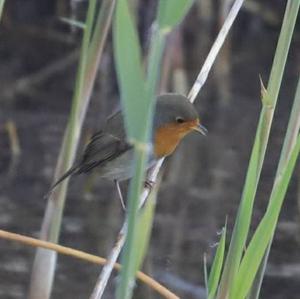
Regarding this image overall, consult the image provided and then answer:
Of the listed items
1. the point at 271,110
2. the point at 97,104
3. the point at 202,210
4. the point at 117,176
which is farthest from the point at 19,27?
the point at 271,110

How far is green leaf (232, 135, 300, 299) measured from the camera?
8.76ft

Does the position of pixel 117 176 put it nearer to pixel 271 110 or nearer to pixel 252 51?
pixel 271 110

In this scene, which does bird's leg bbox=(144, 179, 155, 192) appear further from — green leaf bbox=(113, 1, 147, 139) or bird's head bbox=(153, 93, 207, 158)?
green leaf bbox=(113, 1, 147, 139)

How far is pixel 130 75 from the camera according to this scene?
6.97ft

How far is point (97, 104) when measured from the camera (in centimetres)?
743

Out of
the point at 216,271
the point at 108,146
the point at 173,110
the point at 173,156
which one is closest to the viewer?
the point at 216,271

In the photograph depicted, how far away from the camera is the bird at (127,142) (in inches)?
154

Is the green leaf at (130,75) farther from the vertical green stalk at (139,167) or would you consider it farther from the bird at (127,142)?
the bird at (127,142)

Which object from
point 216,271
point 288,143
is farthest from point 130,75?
point 288,143

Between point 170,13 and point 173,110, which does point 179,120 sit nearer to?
point 173,110

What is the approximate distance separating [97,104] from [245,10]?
1.50 metres

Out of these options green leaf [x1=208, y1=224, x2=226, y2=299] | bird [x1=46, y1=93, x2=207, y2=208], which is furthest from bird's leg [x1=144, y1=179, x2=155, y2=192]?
green leaf [x1=208, y1=224, x2=226, y2=299]

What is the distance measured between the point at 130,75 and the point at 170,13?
14 centimetres

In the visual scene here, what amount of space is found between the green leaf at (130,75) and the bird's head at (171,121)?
5.48 ft
